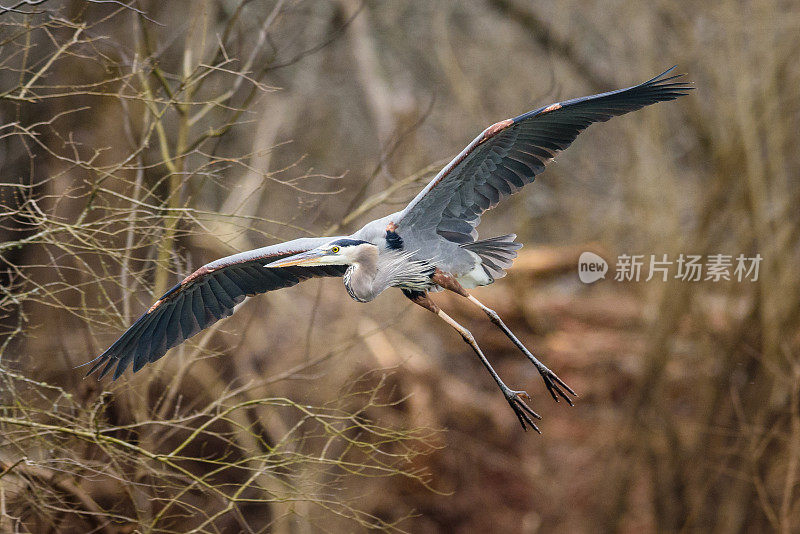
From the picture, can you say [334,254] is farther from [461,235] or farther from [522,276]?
[522,276]

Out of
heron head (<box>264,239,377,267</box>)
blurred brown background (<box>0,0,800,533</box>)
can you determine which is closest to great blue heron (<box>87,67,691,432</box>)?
heron head (<box>264,239,377,267</box>)

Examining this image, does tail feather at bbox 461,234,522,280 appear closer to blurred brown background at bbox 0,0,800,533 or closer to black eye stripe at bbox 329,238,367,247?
black eye stripe at bbox 329,238,367,247

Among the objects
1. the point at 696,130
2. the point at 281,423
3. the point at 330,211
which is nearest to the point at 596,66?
the point at 696,130

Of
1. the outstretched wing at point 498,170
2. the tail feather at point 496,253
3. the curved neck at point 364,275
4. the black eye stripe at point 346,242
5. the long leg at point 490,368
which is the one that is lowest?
the long leg at point 490,368

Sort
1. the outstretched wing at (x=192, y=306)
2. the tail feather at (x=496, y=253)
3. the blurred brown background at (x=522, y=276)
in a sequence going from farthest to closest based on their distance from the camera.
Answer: the blurred brown background at (x=522, y=276)
the outstretched wing at (x=192, y=306)
the tail feather at (x=496, y=253)

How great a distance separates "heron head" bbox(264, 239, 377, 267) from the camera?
317 cm

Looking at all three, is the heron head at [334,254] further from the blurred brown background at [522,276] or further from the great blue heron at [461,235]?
the blurred brown background at [522,276]

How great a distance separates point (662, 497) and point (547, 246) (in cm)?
326

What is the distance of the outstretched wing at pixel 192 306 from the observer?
3.67 m

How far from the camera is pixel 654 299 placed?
10.5 metres

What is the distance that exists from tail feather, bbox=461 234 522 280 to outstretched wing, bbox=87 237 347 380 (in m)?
0.57

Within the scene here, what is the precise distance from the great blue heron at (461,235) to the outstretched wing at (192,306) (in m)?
0.04

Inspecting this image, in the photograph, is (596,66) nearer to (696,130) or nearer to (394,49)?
(696,130)

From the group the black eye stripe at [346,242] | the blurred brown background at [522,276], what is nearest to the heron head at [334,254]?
the black eye stripe at [346,242]
